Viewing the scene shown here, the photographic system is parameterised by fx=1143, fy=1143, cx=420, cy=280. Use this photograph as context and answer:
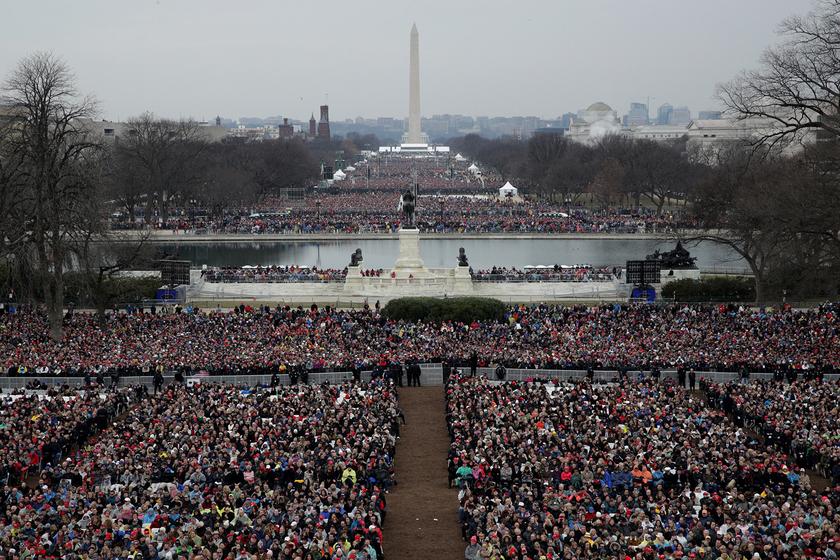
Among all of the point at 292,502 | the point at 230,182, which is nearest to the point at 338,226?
the point at 230,182

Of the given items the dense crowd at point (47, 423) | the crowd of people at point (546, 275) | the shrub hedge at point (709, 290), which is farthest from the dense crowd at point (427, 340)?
the crowd of people at point (546, 275)

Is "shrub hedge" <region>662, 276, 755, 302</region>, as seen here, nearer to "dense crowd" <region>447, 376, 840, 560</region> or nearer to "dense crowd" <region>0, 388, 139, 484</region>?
"dense crowd" <region>447, 376, 840, 560</region>

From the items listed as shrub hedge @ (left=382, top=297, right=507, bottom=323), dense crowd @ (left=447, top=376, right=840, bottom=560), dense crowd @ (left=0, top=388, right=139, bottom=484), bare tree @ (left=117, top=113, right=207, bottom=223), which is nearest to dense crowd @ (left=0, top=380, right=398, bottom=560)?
dense crowd @ (left=0, top=388, right=139, bottom=484)

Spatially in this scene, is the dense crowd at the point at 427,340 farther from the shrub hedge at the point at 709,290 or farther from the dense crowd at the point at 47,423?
the shrub hedge at the point at 709,290

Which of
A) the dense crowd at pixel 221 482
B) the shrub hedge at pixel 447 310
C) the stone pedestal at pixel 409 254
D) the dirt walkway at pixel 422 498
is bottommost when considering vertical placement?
the dirt walkway at pixel 422 498

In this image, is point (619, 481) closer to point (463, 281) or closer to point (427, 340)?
point (427, 340)
